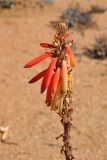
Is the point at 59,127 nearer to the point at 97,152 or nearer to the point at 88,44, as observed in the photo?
the point at 97,152

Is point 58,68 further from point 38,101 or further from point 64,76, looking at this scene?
point 38,101

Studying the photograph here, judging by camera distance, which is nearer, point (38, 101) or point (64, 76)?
point (64, 76)

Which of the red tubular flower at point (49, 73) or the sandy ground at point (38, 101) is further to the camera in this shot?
the sandy ground at point (38, 101)

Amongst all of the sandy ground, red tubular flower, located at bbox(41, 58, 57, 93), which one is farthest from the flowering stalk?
the sandy ground

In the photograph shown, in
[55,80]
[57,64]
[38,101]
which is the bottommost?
[38,101]

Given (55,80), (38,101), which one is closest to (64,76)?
(55,80)

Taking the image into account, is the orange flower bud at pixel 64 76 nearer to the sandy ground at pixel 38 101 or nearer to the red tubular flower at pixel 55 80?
the red tubular flower at pixel 55 80

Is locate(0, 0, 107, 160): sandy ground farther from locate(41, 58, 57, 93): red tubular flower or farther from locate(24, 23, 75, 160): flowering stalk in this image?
locate(41, 58, 57, 93): red tubular flower

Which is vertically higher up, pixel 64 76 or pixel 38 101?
pixel 64 76

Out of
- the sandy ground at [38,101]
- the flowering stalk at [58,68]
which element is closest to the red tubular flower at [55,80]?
the flowering stalk at [58,68]
